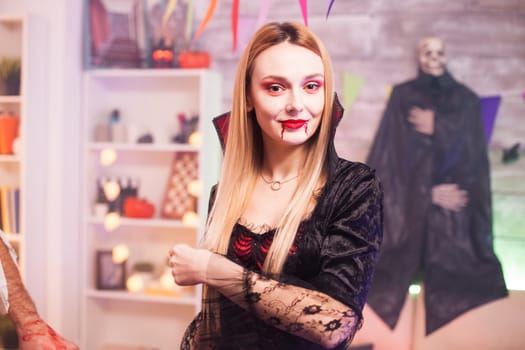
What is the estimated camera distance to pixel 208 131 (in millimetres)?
3258

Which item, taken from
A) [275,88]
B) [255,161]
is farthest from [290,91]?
[255,161]

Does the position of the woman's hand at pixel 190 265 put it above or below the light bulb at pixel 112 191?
above

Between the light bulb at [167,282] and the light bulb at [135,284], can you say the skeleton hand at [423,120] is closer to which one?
the light bulb at [167,282]

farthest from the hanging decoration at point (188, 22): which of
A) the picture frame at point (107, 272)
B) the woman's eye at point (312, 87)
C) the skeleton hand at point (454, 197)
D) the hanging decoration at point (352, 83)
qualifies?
the woman's eye at point (312, 87)

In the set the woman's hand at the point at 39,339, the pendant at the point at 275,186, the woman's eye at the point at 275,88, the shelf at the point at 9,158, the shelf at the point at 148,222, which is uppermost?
the woman's eye at the point at 275,88

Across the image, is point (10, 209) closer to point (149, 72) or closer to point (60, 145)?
point (60, 145)

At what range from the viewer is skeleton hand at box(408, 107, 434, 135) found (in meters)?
3.09

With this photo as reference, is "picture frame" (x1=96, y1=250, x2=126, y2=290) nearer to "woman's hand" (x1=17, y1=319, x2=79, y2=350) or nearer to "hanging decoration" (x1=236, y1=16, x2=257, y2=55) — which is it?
"hanging decoration" (x1=236, y1=16, x2=257, y2=55)

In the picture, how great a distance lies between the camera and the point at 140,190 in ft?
11.8

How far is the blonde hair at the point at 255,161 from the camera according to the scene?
1.20m

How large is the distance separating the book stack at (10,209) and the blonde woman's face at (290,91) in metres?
2.38

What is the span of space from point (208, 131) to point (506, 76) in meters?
1.70

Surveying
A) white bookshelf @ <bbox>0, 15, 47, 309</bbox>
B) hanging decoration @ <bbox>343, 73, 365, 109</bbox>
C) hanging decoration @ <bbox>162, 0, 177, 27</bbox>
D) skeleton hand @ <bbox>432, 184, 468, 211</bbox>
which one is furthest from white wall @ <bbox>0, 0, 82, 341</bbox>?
skeleton hand @ <bbox>432, 184, 468, 211</bbox>

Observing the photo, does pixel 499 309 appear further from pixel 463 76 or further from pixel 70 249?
pixel 70 249
